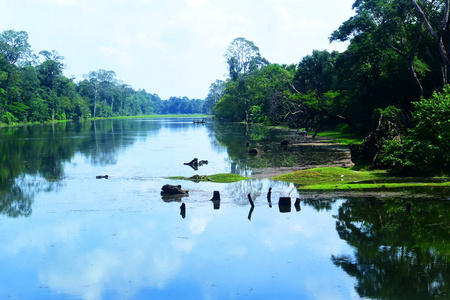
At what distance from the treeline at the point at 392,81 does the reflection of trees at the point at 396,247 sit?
332 inches

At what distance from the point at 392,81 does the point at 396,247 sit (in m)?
37.4

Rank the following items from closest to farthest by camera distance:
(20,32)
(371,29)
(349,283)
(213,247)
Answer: (349,283) → (213,247) → (371,29) → (20,32)

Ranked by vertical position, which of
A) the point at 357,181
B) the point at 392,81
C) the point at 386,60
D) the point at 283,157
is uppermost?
the point at 386,60

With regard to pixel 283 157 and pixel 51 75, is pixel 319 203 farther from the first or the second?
pixel 51 75

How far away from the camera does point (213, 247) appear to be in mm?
18672

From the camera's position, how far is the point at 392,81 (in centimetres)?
5197

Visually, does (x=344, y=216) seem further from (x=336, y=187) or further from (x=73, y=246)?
(x=73, y=246)

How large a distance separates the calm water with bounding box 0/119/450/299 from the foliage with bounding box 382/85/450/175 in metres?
6.81

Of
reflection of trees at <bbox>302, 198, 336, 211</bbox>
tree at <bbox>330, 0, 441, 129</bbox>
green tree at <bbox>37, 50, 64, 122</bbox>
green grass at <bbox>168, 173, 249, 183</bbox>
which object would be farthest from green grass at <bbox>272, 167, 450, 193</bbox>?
green tree at <bbox>37, 50, 64, 122</bbox>

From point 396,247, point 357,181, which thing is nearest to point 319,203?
point 357,181

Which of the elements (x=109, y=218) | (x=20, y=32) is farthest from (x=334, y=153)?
(x=20, y=32)

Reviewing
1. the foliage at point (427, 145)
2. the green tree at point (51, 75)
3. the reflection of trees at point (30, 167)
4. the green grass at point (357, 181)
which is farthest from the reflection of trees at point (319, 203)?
the green tree at point (51, 75)

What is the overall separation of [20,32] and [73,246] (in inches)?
5359

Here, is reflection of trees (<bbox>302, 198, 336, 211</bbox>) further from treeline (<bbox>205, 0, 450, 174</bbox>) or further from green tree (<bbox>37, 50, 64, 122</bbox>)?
green tree (<bbox>37, 50, 64, 122</bbox>)
